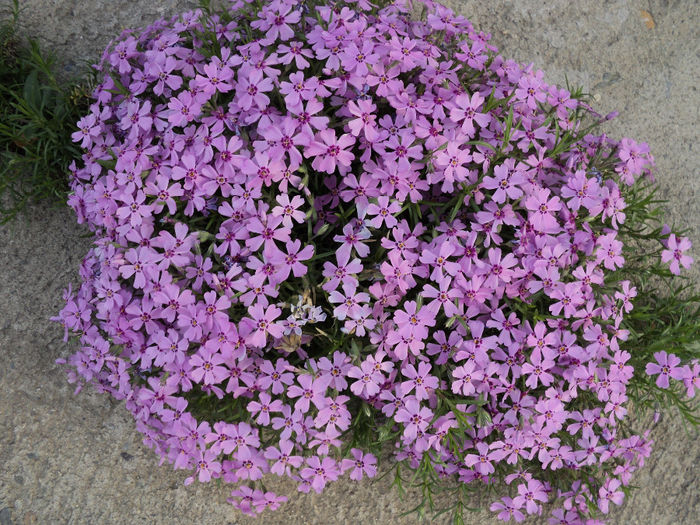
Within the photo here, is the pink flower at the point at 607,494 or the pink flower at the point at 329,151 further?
the pink flower at the point at 607,494

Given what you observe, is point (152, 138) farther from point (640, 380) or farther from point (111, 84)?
point (640, 380)

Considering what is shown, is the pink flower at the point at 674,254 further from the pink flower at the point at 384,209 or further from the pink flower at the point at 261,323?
the pink flower at the point at 261,323

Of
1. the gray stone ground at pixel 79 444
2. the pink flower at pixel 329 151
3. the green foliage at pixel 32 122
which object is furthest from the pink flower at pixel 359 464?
the green foliage at pixel 32 122

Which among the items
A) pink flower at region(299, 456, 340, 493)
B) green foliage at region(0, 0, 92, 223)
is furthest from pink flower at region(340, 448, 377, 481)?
green foliage at region(0, 0, 92, 223)

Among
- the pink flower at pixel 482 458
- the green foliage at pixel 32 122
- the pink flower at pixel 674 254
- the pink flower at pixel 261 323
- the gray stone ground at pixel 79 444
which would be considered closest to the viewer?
the pink flower at pixel 261 323

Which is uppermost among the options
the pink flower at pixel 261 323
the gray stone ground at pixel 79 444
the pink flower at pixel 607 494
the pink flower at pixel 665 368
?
the pink flower at pixel 665 368

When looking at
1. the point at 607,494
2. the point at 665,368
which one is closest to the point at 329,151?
the point at 665,368

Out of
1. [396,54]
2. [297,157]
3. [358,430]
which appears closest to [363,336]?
[358,430]

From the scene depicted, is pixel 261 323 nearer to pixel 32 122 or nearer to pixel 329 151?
pixel 329 151
